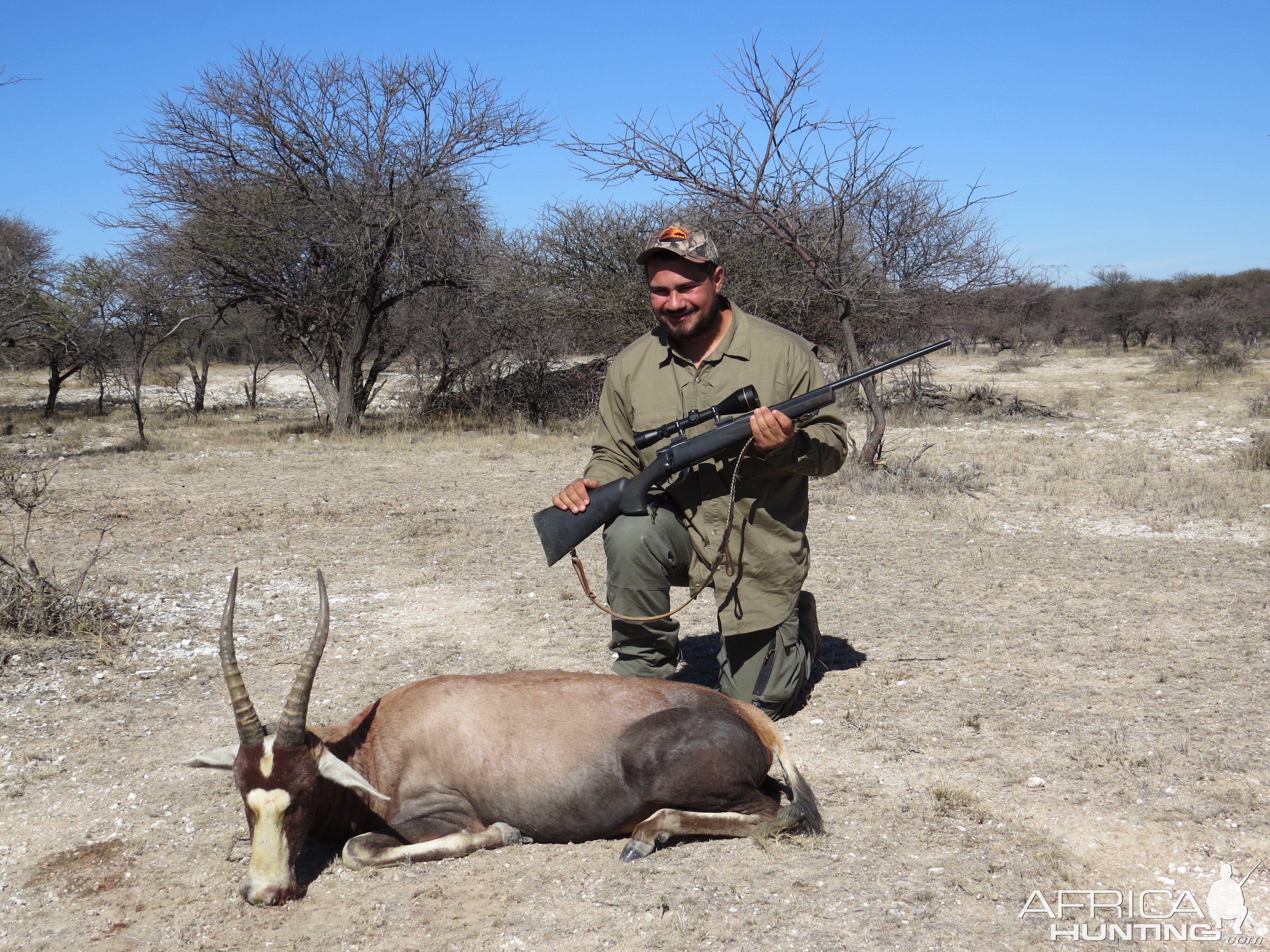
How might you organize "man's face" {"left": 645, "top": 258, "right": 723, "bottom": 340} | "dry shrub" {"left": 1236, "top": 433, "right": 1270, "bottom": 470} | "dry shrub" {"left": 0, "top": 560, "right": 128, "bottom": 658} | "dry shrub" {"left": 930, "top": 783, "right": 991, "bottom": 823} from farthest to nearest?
1. "dry shrub" {"left": 1236, "top": 433, "right": 1270, "bottom": 470}
2. "dry shrub" {"left": 0, "top": 560, "right": 128, "bottom": 658}
3. "man's face" {"left": 645, "top": 258, "right": 723, "bottom": 340}
4. "dry shrub" {"left": 930, "top": 783, "right": 991, "bottom": 823}

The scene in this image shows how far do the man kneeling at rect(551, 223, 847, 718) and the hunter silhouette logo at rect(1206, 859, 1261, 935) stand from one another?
1.85 metres

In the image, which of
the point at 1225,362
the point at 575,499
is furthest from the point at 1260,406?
the point at 575,499

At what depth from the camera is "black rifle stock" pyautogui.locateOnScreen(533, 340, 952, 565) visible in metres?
4.17

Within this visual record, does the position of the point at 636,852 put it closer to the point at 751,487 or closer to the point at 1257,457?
the point at 751,487

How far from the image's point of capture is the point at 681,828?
3.37 meters

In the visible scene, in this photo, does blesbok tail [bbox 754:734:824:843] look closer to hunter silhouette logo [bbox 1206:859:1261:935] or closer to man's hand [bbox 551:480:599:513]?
hunter silhouette logo [bbox 1206:859:1261:935]

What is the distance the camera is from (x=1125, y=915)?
9.66 ft

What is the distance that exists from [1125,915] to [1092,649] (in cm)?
266

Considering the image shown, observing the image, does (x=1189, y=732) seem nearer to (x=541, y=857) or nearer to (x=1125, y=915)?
(x=1125, y=915)

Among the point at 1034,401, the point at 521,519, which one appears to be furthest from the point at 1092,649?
the point at 1034,401

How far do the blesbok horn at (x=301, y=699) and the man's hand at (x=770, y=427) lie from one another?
1.76m

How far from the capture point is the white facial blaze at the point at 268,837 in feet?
10.0

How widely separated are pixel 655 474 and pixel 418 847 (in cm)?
176

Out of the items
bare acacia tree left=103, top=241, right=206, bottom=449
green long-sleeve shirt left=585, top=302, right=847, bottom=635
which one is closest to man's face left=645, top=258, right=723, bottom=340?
green long-sleeve shirt left=585, top=302, right=847, bottom=635
